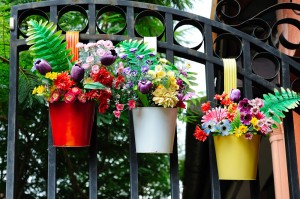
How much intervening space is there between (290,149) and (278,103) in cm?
19

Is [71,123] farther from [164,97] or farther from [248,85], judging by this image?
[248,85]

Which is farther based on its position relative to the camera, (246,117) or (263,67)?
(263,67)

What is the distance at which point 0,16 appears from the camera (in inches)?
95.0

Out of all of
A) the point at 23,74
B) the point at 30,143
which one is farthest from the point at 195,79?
the point at 30,143

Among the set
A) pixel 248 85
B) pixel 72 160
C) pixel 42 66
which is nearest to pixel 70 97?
pixel 42 66

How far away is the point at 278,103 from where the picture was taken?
1468 millimetres

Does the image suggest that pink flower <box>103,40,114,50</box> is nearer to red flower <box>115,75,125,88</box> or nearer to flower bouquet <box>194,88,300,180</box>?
red flower <box>115,75,125,88</box>

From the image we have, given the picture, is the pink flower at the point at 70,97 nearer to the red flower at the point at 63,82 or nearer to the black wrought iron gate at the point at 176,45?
the red flower at the point at 63,82

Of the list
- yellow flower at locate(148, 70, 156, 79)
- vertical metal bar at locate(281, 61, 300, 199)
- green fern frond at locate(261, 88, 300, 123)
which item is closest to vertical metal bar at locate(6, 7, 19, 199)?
yellow flower at locate(148, 70, 156, 79)

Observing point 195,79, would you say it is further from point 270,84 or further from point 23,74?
point 23,74

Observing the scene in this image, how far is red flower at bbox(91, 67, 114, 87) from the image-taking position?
139 cm

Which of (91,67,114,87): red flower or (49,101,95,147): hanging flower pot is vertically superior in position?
(91,67,114,87): red flower

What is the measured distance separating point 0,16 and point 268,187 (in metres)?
3.80

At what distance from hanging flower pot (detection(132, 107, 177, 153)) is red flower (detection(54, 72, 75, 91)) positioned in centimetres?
22
